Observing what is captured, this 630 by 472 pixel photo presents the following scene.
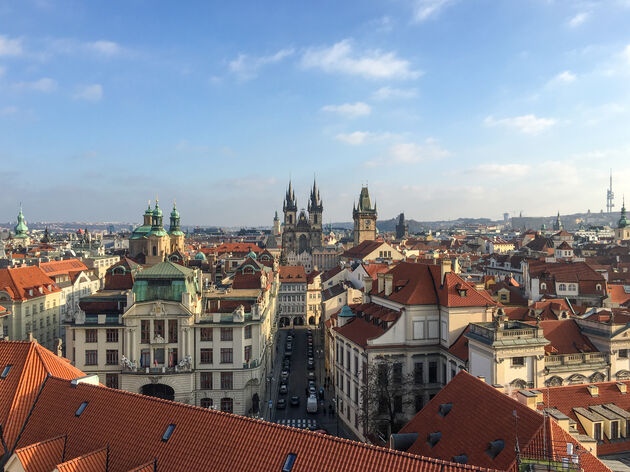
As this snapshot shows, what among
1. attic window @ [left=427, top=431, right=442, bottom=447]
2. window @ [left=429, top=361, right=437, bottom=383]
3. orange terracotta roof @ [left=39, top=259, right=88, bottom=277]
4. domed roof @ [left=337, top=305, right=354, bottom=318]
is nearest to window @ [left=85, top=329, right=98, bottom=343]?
domed roof @ [left=337, top=305, right=354, bottom=318]

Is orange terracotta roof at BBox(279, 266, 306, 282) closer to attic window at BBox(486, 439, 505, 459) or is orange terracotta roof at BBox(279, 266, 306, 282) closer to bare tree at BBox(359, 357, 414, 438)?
bare tree at BBox(359, 357, 414, 438)

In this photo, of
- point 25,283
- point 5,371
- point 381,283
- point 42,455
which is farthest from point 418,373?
point 25,283

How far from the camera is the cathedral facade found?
456 feet

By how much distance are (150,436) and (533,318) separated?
42.5 metres

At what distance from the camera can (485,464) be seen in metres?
24.8

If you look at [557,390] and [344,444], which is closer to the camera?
[344,444]

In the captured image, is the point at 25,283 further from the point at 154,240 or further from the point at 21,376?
the point at 21,376

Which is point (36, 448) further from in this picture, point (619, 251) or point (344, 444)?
point (619, 251)

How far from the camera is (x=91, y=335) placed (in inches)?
2254

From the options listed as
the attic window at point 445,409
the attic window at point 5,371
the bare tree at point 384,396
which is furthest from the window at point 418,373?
the attic window at point 5,371

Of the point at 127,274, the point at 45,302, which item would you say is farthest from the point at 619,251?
the point at 45,302

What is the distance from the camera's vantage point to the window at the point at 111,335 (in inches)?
2239

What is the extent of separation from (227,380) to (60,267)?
66.1 meters

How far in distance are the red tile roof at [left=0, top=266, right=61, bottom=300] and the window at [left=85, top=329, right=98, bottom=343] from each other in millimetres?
28315
